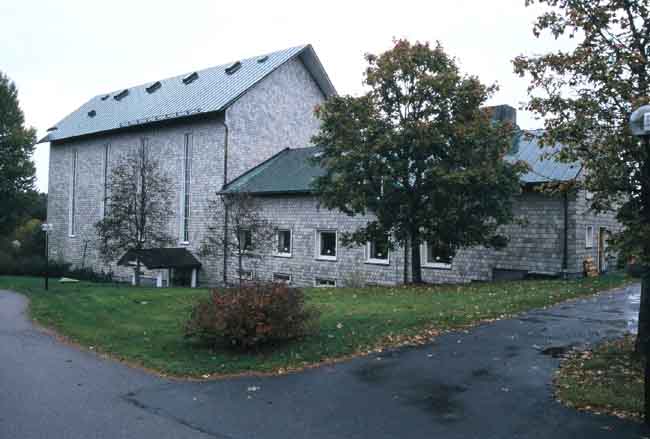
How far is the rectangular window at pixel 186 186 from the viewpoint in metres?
34.8

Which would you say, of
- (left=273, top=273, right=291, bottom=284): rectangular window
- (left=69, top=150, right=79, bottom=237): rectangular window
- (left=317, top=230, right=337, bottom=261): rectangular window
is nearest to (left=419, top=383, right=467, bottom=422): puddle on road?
(left=317, top=230, right=337, bottom=261): rectangular window

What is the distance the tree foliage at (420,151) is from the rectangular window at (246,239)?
14.8ft

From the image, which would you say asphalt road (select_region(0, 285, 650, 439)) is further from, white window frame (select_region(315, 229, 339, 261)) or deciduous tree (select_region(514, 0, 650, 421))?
white window frame (select_region(315, 229, 339, 261))

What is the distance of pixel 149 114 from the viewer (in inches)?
1519

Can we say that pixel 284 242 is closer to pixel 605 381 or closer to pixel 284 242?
pixel 284 242

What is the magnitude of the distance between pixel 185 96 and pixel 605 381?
1327 inches

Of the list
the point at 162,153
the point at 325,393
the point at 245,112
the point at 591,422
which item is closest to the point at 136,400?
the point at 325,393

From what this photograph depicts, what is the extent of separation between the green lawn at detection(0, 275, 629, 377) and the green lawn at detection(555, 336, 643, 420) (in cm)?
301

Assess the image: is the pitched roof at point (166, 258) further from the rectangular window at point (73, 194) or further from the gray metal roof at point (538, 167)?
the gray metal roof at point (538, 167)

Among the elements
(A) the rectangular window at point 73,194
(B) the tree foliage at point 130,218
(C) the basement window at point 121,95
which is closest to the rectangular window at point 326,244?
(B) the tree foliage at point 130,218

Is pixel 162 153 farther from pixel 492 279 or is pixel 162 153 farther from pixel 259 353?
pixel 259 353

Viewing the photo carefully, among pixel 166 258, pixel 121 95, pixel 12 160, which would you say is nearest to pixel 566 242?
pixel 166 258

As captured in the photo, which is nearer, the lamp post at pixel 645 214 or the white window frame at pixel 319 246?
the lamp post at pixel 645 214

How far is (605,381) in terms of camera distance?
780 cm
